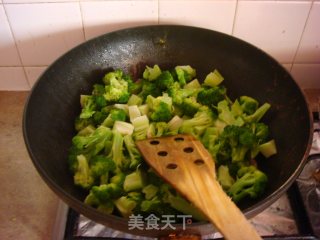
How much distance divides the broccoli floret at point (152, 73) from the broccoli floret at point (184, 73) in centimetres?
6

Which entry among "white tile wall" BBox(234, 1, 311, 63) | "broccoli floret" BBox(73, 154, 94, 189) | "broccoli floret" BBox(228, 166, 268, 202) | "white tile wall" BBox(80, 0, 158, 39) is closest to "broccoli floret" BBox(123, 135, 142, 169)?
"broccoli floret" BBox(73, 154, 94, 189)

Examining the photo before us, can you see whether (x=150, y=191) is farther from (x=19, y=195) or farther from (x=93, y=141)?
(x=19, y=195)

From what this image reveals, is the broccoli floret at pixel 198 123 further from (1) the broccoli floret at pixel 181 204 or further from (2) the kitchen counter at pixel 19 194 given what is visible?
(2) the kitchen counter at pixel 19 194

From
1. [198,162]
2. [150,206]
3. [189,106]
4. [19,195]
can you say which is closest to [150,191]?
[150,206]

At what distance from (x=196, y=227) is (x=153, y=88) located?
50 centimetres

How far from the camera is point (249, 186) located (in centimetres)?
78

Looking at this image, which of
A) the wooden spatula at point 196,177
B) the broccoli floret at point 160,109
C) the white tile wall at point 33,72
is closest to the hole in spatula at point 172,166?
the wooden spatula at point 196,177

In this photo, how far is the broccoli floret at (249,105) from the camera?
948mm

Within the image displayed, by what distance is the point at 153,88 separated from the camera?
3.32 ft

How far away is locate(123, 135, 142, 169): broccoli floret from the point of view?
2.75ft

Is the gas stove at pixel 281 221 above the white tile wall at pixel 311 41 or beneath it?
beneath

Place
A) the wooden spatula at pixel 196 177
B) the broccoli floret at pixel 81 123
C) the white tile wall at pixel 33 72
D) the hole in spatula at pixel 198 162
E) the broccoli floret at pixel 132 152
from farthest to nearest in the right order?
the white tile wall at pixel 33 72 → the broccoli floret at pixel 81 123 → the broccoli floret at pixel 132 152 → the hole in spatula at pixel 198 162 → the wooden spatula at pixel 196 177

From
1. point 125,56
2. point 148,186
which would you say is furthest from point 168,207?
point 125,56

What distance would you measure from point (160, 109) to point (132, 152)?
15 cm
